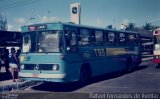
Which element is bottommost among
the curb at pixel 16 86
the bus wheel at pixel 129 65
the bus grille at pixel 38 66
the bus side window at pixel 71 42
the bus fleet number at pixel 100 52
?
the curb at pixel 16 86

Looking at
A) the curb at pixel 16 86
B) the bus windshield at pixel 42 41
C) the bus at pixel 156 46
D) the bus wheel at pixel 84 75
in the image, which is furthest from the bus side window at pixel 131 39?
the bus windshield at pixel 42 41

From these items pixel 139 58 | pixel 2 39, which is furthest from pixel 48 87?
pixel 139 58

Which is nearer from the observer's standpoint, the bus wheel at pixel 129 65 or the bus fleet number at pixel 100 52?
the bus fleet number at pixel 100 52

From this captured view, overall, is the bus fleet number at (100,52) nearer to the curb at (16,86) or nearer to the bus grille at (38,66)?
the bus grille at (38,66)

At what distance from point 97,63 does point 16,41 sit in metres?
6.36

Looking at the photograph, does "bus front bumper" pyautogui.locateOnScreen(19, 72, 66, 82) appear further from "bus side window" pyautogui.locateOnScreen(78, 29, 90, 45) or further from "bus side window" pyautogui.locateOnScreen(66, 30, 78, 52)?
"bus side window" pyautogui.locateOnScreen(78, 29, 90, 45)

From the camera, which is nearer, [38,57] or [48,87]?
[38,57]

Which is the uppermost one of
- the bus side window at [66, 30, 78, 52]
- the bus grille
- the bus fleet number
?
the bus side window at [66, 30, 78, 52]

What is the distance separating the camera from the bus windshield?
1102cm

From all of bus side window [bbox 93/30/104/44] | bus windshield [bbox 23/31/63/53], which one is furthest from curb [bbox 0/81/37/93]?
bus side window [bbox 93/30/104/44]

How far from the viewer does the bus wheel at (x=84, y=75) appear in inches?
495

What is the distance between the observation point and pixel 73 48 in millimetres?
11734

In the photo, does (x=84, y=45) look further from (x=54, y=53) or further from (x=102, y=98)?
(x=102, y=98)

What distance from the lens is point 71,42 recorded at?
11.6 meters
